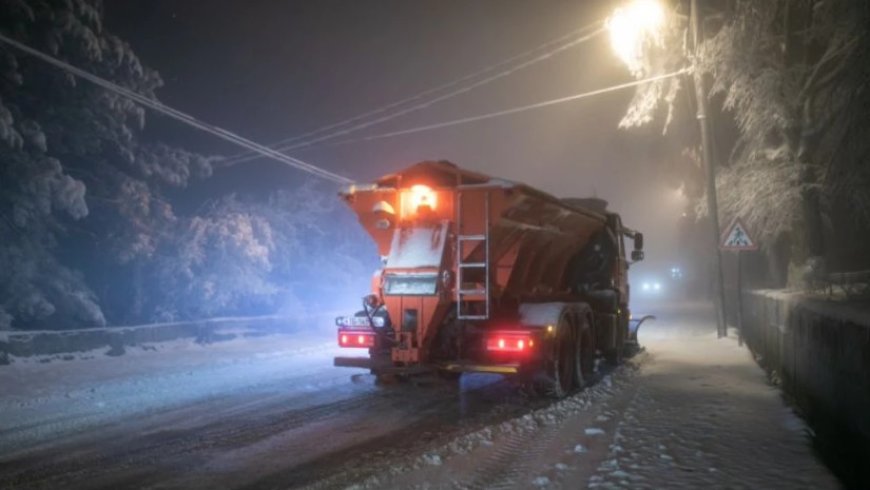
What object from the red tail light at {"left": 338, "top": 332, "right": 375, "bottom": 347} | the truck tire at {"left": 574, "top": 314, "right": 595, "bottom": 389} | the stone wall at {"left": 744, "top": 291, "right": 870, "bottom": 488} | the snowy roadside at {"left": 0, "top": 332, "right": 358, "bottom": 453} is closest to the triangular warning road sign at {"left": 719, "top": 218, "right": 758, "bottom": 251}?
the stone wall at {"left": 744, "top": 291, "right": 870, "bottom": 488}

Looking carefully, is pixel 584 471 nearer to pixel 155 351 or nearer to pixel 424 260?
pixel 424 260

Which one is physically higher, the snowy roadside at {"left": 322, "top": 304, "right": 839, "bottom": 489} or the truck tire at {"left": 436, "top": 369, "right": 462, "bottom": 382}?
the truck tire at {"left": 436, "top": 369, "right": 462, "bottom": 382}

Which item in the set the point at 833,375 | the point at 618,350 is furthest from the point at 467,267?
the point at 618,350

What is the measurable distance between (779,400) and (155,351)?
13080mm

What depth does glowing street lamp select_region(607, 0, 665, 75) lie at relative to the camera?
57.0 feet

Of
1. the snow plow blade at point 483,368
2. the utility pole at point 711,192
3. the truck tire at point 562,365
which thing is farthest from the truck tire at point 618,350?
the utility pole at point 711,192

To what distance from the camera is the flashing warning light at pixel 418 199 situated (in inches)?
370

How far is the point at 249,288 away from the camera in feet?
64.9

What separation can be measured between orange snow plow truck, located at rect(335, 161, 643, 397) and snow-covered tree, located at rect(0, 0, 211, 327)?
8545mm

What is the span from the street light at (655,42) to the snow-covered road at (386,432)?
5661 mm

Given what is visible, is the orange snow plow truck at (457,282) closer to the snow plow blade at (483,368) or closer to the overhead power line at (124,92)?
the snow plow blade at (483,368)

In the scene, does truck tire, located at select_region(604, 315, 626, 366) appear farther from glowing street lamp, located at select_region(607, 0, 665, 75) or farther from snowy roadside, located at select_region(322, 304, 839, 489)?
glowing street lamp, located at select_region(607, 0, 665, 75)

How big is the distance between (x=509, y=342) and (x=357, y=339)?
2.21 metres

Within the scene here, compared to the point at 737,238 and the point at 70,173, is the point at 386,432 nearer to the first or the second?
the point at 737,238
